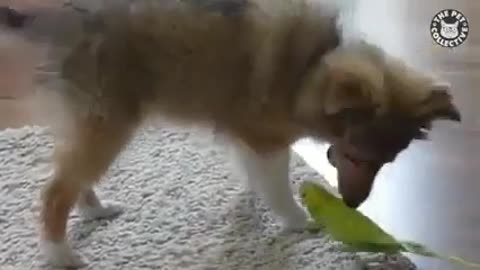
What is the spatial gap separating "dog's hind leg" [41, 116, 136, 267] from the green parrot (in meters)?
0.46

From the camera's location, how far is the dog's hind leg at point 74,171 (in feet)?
6.59

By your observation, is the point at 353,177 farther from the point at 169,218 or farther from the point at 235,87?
the point at 169,218

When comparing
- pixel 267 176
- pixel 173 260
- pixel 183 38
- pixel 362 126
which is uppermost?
pixel 183 38

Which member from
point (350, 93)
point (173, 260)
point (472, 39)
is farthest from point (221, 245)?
point (472, 39)

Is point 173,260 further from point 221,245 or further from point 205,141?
point 205,141

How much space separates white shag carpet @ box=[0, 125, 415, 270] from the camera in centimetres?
213

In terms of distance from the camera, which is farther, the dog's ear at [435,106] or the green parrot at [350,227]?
the dog's ear at [435,106]

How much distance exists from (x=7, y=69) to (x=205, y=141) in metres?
0.86

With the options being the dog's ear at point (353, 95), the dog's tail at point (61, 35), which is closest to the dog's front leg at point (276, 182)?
the dog's ear at point (353, 95)

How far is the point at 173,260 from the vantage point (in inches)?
83.6
